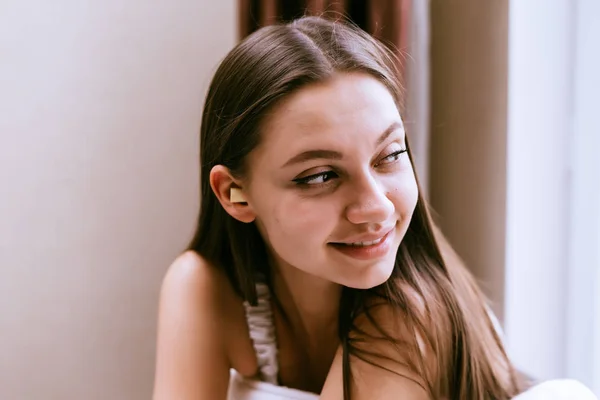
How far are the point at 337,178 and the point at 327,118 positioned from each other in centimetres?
8

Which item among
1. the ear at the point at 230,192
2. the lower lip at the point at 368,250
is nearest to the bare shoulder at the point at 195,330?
the ear at the point at 230,192

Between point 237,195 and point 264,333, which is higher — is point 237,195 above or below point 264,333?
above

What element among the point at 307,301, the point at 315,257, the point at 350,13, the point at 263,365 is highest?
the point at 350,13

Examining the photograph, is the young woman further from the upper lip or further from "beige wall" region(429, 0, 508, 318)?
"beige wall" region(429, 0, 508, 318)

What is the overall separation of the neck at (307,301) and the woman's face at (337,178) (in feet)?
0.54

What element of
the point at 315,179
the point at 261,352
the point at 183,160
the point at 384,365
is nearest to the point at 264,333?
the point at 261,352

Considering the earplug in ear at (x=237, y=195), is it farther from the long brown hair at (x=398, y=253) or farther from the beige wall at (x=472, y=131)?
the beige wall at (x=472, y=131)

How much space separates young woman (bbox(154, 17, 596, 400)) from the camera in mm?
790

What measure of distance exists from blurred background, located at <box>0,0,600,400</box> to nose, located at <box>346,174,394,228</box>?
17.8 inches

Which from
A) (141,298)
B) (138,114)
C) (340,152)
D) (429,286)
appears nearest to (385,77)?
(340,152)

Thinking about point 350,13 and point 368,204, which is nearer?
point 368,204

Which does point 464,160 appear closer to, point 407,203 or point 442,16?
point 442,16

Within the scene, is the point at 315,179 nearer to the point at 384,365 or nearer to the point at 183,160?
the point at 384,365

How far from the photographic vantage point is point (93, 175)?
1378 millimetres
